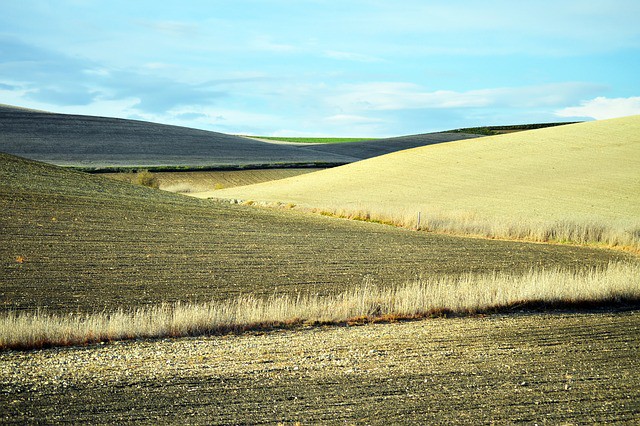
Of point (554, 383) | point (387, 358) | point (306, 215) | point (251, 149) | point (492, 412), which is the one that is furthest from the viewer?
point (251, 149)

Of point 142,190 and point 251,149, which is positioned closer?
point 142,190

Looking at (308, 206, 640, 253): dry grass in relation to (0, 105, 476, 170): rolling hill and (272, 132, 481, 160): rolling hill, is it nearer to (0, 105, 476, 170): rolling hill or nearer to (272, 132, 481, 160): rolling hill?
(0, 105, 476, 170): rolling hill

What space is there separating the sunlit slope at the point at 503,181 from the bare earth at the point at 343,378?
19625mm

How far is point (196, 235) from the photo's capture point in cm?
2486

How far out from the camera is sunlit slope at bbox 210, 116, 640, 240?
3550 cm

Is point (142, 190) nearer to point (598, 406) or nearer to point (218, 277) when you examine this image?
point (218, 277)

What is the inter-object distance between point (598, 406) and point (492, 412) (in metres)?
1.44

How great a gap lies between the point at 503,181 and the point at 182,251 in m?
28.2

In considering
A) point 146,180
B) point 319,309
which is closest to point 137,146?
point 146,180

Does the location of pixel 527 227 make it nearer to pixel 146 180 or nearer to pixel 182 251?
pixel 182 251

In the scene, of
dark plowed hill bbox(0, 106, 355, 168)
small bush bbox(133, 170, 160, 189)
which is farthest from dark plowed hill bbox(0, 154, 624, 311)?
dark plowed hill bbox(0, 106, 355, 168)

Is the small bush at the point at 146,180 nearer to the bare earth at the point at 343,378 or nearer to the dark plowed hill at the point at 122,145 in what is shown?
the dark plowed hill at the point at 122,145

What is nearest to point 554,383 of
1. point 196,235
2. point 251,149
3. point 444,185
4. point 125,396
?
point 125,396

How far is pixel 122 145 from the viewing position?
255ft
